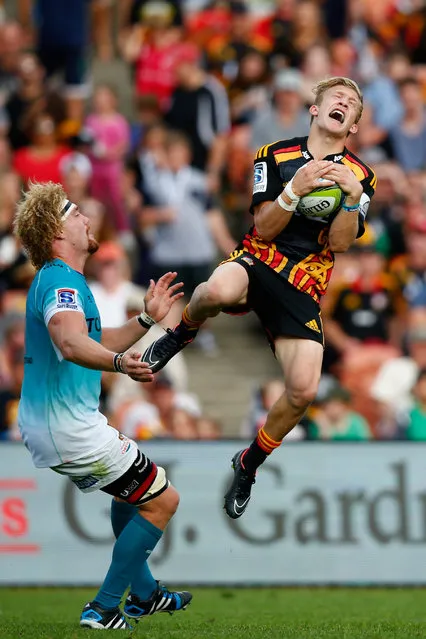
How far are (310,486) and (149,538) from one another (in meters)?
4.32

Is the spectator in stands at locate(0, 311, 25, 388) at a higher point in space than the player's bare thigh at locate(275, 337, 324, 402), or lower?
lower

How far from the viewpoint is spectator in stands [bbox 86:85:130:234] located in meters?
16.1

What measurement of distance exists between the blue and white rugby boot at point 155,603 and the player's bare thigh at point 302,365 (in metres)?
1.44

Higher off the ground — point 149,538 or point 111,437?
point 111,437

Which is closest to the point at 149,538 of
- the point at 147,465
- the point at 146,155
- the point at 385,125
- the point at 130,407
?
the point at 147,465

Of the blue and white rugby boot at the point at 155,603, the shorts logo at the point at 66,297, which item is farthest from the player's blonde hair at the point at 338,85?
the blue and white rugby boot at the point at 155,603

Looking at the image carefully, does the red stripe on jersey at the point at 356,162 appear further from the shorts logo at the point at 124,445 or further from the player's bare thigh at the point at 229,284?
the shorts logo at the point at 124,445

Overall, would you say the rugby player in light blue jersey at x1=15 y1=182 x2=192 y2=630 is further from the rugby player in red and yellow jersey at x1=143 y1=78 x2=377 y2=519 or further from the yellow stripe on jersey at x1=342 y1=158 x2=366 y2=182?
the yellow stripe on jersey at x1=342 y1=158 x2=366 y2=182

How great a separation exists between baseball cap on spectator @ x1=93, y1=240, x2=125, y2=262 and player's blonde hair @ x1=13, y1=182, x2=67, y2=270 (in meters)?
6.19

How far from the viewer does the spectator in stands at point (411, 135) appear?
1711cm

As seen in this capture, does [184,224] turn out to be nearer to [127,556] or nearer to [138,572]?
[138,572]

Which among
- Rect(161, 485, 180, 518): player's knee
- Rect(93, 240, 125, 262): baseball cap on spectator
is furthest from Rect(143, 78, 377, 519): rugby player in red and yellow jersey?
Rect(93, 240, 125, 262): baseball cap on spectator

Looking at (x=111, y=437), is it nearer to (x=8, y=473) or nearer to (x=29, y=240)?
(x=29, y=240)

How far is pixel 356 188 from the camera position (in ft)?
27.8
